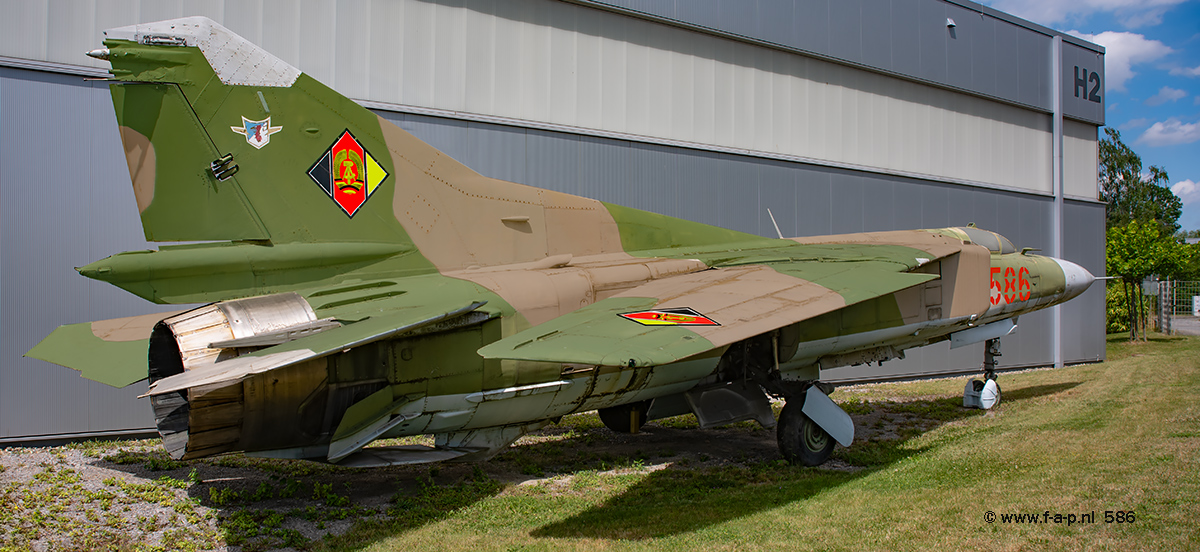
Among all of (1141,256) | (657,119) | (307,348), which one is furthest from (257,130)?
(1141,256)

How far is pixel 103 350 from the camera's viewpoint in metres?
5.60

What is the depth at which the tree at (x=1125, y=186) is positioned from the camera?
47.1 metres

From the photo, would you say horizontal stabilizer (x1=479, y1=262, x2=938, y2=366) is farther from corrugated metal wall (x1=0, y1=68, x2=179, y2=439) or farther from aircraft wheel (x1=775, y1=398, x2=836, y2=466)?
corrugated metal wall (x1=0, y1=68, x2=179, y2=439)

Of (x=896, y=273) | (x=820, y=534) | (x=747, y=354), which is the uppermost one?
(x=896, y=273)

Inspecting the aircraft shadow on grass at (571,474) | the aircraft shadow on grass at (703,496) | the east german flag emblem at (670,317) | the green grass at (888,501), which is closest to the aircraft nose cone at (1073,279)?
the green grass at (888,501)

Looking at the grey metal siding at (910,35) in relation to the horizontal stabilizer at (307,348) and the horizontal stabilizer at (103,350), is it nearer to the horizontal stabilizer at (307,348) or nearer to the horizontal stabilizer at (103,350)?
the horizontal stabilizer at (307,348)

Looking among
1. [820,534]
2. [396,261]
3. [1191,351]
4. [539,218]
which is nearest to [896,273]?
[820,534]

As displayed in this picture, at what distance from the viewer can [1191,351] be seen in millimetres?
19781

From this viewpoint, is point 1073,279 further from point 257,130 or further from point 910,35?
point 257,130

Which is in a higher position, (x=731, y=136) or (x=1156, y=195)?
(x=1156, y=195)

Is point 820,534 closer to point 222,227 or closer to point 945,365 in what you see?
point 222,227

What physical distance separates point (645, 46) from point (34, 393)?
10.7 m

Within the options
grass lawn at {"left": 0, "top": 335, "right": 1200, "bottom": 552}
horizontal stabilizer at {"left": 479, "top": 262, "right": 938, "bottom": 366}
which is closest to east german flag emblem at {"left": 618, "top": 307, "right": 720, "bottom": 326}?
horizontal stabilizer at {"left": 479, "top": 262, "right": 938, "bottom": 366}

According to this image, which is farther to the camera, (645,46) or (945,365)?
(945,365)
